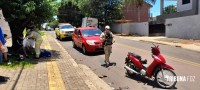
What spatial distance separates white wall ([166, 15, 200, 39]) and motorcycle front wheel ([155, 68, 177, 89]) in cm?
1966

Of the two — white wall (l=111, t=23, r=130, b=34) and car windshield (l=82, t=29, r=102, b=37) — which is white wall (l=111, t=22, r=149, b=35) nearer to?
white wall (l=111, t=23, r=130, b=34)

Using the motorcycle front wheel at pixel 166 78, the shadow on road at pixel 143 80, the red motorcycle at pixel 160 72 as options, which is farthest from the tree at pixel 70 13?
the motorcycle front wheel at pixel 166 78

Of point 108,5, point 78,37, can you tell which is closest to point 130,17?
point 108,5

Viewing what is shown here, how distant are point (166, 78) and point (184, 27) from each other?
22412mm

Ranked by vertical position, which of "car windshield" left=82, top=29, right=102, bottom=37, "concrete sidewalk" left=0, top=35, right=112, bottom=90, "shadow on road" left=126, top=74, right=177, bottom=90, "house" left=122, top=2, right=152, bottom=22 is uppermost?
"house" left=122, top=2, right=152, bottom=22

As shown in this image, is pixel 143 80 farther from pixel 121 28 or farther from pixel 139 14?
pixel 139 14

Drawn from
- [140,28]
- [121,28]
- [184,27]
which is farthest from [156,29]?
[184,27]

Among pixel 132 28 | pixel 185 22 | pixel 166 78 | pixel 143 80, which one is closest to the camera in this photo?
pixel 166 78

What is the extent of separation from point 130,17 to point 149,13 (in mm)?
4473

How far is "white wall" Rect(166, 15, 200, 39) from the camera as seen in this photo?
28.5 metres

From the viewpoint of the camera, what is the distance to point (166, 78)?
9.39 meters

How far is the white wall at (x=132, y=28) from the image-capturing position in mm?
42875

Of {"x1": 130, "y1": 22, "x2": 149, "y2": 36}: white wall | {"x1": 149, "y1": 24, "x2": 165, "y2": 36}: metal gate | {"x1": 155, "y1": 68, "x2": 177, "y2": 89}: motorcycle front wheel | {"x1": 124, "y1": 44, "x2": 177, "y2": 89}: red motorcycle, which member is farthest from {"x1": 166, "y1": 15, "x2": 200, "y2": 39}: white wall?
{"x1": 155, "y1": 68, "x2": 177, "y2": 89}: motorcycle front wheel

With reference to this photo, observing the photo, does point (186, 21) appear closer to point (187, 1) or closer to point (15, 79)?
point (187, 1)
